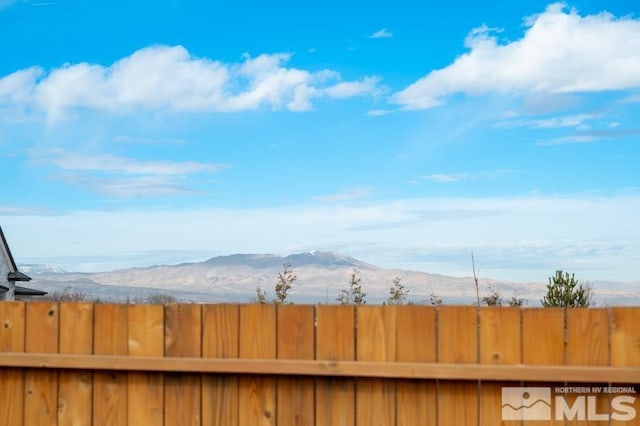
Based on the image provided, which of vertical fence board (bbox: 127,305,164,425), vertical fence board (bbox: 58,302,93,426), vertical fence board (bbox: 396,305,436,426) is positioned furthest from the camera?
vertical fence board (bbox: 58,302,93,426)

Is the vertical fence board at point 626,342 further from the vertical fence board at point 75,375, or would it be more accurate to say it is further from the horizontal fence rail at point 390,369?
the vertical fence board at point 75,375

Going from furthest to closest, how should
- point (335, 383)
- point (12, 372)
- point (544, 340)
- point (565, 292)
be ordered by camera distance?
1. point (565, 292)
2. point (12, 372)
3. point (335, 383)
4. point (544, 340)

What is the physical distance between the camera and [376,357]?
4.63m

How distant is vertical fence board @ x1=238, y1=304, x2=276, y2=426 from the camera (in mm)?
4730

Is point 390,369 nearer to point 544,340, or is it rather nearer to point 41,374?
point 544,340

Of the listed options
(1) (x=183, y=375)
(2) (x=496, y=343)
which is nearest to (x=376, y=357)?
(2) (x=496, y=343)

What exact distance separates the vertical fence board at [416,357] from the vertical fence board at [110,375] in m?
1.80

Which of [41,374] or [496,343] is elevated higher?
[496,343]

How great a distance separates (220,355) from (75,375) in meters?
1.04

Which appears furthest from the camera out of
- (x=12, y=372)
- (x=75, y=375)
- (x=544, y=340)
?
(x=12, y=372)

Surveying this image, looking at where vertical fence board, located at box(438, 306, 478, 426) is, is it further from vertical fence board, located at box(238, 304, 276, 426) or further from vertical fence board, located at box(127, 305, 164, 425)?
vertical fence board, located at box(127, 305, 164, 425)

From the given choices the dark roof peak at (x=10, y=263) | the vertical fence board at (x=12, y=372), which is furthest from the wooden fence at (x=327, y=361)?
the dark roof peak at (x=10, y=263)

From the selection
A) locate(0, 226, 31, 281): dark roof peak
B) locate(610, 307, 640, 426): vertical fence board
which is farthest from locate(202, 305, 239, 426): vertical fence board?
locate(0, 226, 31, 281): dark roof peak

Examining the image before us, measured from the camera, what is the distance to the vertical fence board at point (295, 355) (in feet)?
15.4
